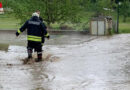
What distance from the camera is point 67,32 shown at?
22.4 m

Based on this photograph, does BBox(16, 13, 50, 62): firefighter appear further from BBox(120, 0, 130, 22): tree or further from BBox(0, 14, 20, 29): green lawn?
BBox(120, 0, 130, 22): tree

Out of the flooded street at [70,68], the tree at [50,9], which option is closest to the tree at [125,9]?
the tree at [50,9]

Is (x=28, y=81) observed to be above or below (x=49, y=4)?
below

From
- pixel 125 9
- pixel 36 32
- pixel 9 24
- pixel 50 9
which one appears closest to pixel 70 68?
pixel 36 32

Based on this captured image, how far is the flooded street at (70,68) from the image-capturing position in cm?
859

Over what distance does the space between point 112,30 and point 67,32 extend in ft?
9.20

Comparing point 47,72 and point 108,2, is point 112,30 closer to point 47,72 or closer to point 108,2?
point 108,2

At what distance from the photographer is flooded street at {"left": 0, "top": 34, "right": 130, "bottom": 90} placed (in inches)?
338

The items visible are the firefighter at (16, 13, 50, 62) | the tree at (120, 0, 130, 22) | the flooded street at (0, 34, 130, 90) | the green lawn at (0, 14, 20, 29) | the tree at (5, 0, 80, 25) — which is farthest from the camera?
the tree at (120, 0, 130, 22)

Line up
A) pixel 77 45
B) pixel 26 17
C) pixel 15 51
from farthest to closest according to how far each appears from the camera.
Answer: pixel 26 17
pixel 77 45
pixel 15 51

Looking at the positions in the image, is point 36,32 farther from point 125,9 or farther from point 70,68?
point 125,9

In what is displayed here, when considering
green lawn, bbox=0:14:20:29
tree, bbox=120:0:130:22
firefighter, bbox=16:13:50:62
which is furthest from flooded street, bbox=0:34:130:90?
tree, bbox=120:0:130:22

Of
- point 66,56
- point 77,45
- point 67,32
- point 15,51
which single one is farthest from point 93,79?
point 67,32

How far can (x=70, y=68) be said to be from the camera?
1091 cm
